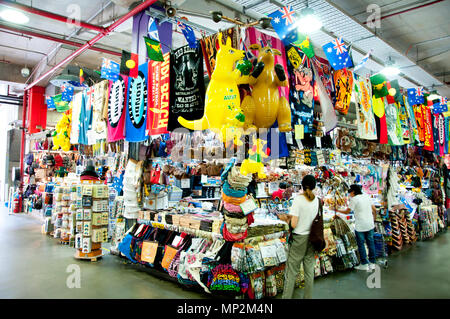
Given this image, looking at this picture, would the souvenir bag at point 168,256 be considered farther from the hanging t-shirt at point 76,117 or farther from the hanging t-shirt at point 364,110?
the hanging t-shirt at point 76,117

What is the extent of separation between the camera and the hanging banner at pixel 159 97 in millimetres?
4336

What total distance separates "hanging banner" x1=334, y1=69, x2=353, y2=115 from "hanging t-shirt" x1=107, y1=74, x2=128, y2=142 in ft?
11.5

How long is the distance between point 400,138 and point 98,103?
6272 mm

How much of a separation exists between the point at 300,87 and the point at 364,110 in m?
1.86

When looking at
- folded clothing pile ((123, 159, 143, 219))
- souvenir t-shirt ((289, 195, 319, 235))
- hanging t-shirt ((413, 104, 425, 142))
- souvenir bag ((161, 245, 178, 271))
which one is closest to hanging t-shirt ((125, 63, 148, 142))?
folded clothing pile ((123, 159, 143, 219))

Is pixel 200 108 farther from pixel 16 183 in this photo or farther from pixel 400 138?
pixel 16 183

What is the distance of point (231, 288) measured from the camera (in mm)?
3623

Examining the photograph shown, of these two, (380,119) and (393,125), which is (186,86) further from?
(393,125)

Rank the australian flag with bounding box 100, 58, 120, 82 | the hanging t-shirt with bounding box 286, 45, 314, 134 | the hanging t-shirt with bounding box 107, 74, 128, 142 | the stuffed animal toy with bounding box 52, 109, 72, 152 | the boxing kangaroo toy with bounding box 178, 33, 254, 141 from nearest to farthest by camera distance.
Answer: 1. the boxing kangaroo toy with bounding box 178, 33, 254, 141
2. the hanging t-shirt with bounding box 286, 45, 314, 134
3. the hanging t-shirt with bounding box 107, 74, 128, 142
4. the australian flag with bounding box 100, 58, 120, 82
5. the stuffed animal toy with bounding box 52, 109, 72, 152

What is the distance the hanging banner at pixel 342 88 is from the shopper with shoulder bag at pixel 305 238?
63.4 inches

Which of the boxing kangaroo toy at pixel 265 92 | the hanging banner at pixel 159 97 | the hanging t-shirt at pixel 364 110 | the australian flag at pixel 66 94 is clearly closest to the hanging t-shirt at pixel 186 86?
the hanging banner at pixel 159 97

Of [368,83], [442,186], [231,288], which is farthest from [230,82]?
[442,186]

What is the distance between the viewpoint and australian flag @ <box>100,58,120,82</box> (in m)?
5.52

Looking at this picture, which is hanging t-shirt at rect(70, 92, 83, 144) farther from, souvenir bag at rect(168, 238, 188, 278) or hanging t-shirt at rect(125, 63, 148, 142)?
souvenir bag at rect(168, 238, 188, 278)
